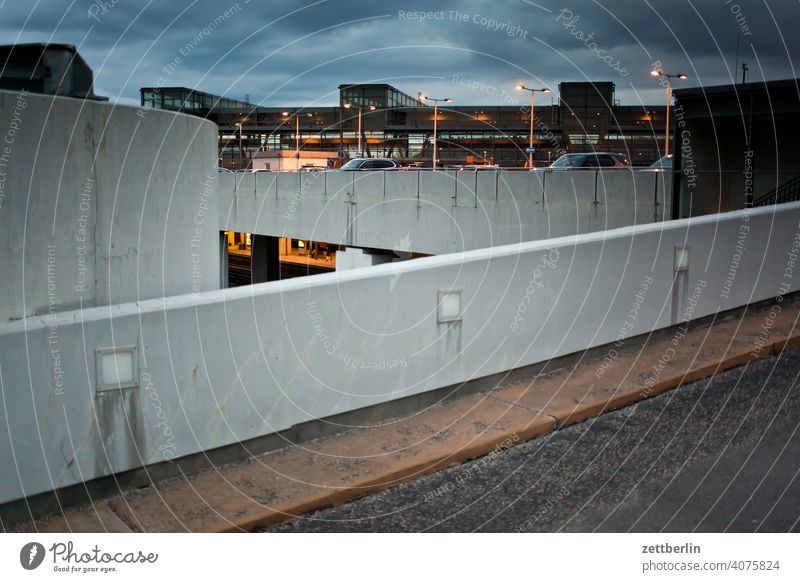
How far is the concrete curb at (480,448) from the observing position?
457 cm

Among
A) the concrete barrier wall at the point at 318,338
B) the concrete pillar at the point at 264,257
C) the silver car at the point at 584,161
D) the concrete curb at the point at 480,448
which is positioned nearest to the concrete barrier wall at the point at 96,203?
the concrete barrier wall at the point at 318,338

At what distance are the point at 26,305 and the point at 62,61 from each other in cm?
186

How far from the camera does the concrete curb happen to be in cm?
457

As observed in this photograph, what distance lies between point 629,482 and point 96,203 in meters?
3.58

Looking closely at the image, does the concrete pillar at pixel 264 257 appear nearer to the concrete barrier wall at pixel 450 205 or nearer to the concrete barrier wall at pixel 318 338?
the concrete barrier wall at pixel 450 205

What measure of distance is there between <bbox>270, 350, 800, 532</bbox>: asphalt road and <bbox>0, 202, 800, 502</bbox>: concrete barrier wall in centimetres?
92

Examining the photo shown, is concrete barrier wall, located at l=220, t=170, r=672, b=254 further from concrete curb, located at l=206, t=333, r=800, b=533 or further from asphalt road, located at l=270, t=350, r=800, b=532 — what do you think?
asphalt road, located at l=270, t=350, r=800, b=532

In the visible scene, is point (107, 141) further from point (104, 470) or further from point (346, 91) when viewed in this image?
point (346, 91)

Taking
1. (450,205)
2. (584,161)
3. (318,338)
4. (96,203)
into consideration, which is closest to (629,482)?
(318,338)

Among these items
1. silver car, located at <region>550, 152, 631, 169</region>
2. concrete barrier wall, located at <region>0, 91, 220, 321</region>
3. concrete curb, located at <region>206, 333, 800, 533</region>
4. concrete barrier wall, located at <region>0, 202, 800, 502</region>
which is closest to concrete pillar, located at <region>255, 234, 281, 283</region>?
silver car, located at <region>550, 152, 631, 169</region>

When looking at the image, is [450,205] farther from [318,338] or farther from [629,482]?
[629,482]

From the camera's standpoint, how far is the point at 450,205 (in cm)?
2383
